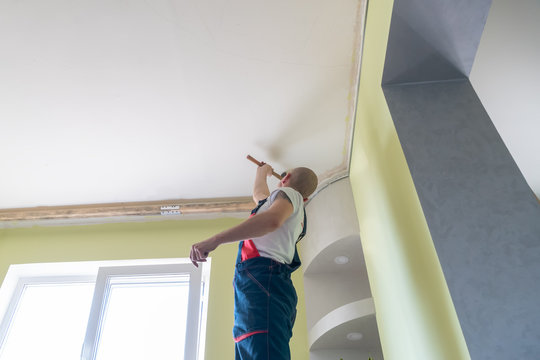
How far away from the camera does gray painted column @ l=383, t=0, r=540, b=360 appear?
0.85 metres

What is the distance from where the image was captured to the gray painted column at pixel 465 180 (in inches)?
33.6

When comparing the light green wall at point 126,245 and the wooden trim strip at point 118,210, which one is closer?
the light green wall at point 126,245

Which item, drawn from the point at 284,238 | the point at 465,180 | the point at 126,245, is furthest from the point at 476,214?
the point at 126,245

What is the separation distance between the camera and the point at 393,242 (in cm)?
139

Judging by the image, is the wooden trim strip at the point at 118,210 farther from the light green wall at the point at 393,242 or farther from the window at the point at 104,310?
the light green wall at the point at 393,242

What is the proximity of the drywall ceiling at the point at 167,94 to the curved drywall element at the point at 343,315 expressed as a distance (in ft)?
2.96

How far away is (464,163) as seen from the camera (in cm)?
110

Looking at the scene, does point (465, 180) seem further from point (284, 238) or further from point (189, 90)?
point (189, 90)

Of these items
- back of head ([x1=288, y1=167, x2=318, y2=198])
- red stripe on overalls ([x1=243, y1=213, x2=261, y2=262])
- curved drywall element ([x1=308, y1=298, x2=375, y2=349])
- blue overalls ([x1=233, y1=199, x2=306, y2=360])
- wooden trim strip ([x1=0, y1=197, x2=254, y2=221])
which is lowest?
blue overalls ([x1=233, y1=199, x2=306, y2=360])

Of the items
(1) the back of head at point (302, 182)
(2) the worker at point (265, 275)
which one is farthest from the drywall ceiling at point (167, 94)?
(2) the worker at point (265, 275)

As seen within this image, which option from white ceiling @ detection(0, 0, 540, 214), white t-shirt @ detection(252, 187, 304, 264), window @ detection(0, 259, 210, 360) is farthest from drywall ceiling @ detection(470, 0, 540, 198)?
window @ detection(0, 259, 210, 360)

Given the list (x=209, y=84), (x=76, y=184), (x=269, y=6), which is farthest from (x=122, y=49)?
(x=76, y=184)

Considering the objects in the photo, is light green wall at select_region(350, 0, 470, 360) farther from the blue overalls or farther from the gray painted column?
the blue overalls

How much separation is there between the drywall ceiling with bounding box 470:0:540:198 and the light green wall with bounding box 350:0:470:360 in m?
0.55
